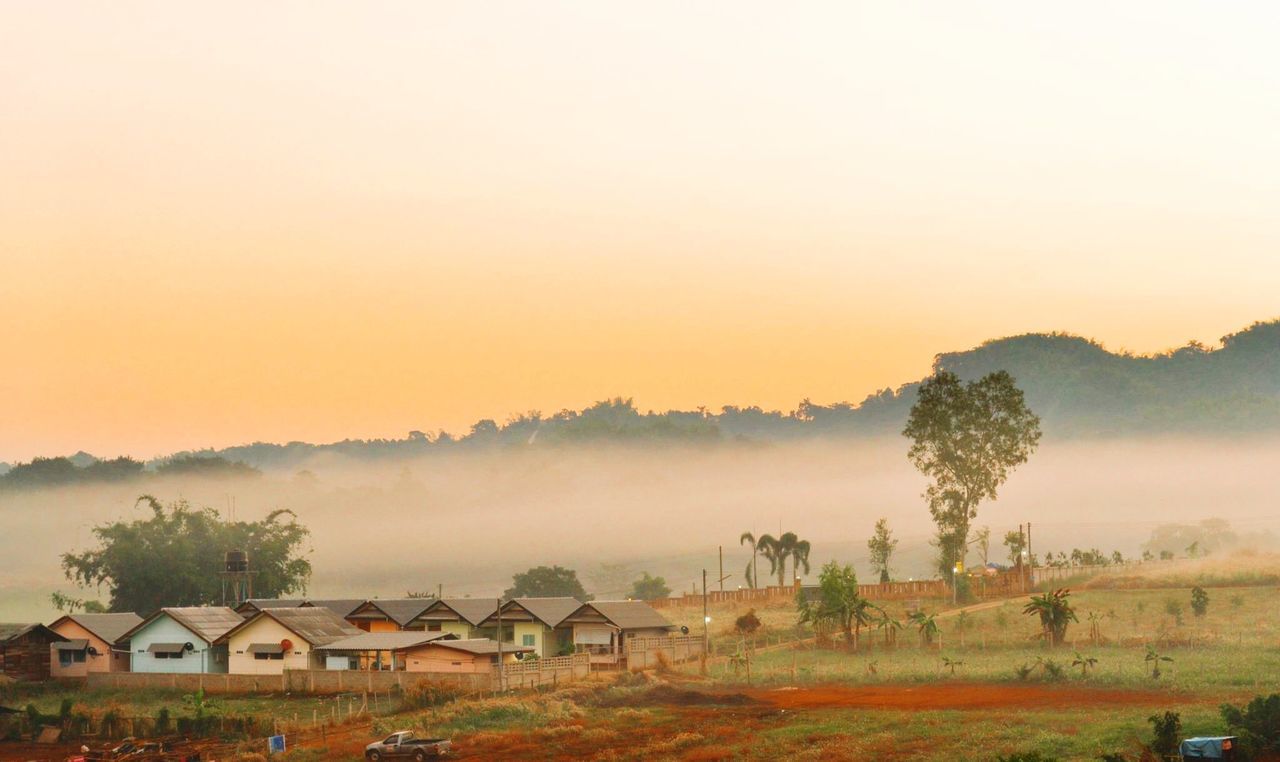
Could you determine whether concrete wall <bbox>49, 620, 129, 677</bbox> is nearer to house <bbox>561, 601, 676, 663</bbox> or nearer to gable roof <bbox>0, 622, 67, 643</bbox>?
gable roof <bbox>0, 622, 67, 643</bbox>

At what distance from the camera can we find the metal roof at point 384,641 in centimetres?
7369

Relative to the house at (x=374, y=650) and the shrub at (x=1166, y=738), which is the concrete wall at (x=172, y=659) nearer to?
the house at (x=374, y=650)

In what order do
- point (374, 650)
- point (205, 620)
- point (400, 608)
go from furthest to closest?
point (400, 608) < point (205, 620) < point (374, 650)

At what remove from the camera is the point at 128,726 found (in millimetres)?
60562

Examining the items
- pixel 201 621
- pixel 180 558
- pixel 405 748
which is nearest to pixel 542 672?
pixel 405 748

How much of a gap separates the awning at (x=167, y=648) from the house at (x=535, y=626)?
17.4m

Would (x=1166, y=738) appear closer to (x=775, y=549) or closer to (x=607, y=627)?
(x=607, y=627)

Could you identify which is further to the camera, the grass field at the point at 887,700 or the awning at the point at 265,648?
the awning at the point at 265,648

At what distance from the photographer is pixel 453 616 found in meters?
86.5

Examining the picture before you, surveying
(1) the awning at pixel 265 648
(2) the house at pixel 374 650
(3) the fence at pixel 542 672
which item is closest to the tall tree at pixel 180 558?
(1) the awning at pixel 265 648

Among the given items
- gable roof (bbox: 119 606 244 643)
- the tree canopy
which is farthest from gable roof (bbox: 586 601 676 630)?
the tree canopy

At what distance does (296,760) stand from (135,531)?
7667cm

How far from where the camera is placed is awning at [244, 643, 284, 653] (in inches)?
3105

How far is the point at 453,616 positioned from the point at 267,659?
1191cm
